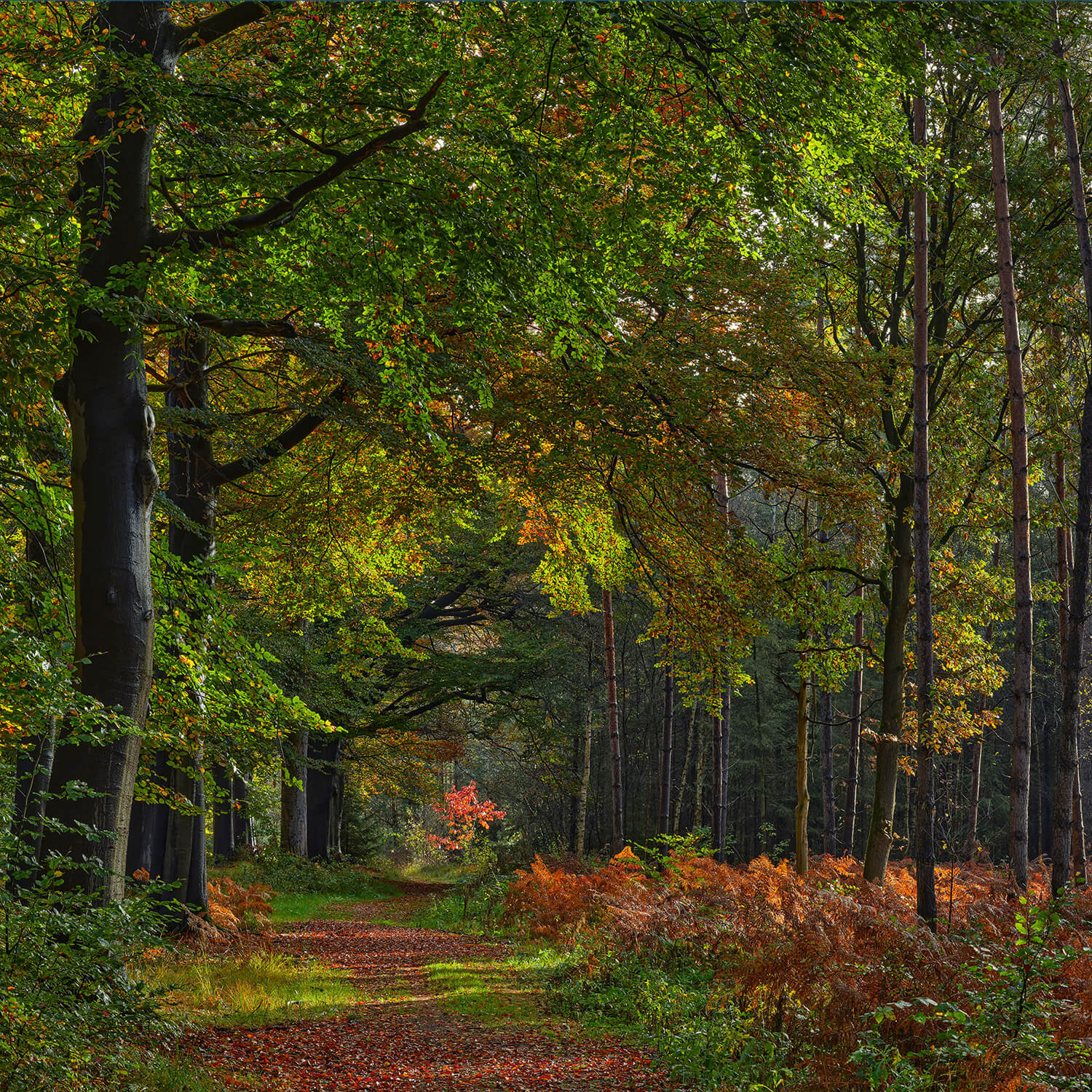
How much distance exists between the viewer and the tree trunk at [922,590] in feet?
28.2

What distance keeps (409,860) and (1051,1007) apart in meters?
42.0

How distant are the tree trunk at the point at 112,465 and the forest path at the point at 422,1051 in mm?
1730

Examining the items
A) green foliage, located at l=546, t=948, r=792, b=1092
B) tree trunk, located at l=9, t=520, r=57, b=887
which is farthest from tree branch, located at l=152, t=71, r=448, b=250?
green foliage, located at l=546, t=948, r=792, b=1092

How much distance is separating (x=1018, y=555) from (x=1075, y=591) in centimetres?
158

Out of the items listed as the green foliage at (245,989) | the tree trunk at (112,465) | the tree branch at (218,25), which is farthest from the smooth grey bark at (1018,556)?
the tree trunk at (112,465)

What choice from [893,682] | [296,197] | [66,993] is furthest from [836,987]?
[893,682]

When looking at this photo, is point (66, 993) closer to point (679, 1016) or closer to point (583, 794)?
point (679, 1016)

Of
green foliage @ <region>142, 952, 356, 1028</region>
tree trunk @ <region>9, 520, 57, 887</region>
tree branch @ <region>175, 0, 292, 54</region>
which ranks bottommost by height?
green foliage @ <region>142, 952, 356, 1028</region>

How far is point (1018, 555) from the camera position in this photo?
370 inches

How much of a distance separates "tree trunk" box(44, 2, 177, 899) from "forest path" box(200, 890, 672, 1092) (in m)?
1.73

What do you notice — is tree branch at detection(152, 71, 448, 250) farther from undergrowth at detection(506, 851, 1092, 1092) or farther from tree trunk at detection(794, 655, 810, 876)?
tree trunk at detection(794, 655, 810, 876)

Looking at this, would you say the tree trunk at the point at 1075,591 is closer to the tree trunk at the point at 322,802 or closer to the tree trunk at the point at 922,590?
the tree trunk at the point at 922,590

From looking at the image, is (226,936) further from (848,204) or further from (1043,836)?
→ (1043,836)

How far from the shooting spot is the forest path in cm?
600
